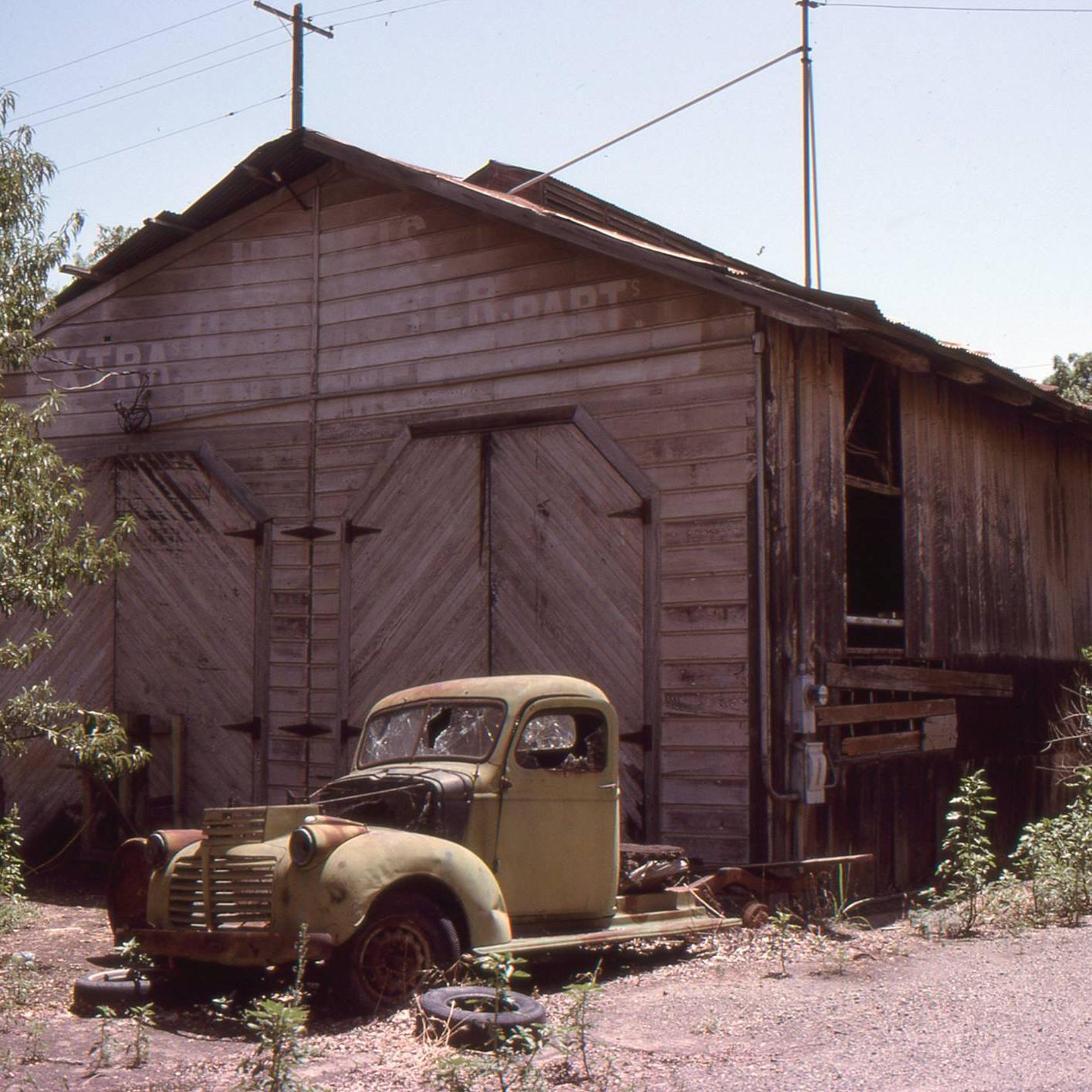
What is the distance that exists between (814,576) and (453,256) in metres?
4.15

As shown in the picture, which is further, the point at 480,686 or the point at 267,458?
the point at 267,458

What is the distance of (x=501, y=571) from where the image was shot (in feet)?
36.7

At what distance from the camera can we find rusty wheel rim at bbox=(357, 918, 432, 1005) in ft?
21.9

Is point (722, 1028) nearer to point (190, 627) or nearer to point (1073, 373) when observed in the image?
point (190, 627)

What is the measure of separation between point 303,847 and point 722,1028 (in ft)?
7.00

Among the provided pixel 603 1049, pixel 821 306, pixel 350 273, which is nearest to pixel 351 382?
pixel 350 273

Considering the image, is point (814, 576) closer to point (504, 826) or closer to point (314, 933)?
point (504, 826)

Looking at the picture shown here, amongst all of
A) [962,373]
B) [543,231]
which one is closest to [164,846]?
[543,231]

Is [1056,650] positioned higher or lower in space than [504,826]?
higher

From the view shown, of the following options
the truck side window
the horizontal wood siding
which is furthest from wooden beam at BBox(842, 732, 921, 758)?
the horizontal wood siding

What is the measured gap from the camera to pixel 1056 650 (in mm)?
14570

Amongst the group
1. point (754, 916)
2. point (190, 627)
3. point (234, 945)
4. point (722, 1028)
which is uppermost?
point (190, 627)

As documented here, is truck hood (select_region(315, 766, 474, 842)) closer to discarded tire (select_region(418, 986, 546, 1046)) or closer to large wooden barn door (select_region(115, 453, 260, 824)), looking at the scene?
discarded tire (select_region(418, 986, 546, 1046))

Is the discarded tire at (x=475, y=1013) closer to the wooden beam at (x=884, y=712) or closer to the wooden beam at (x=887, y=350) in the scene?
the wooden beam at (x=884, y=712)
